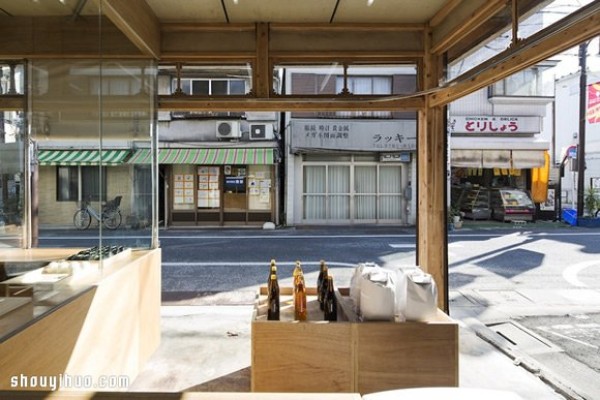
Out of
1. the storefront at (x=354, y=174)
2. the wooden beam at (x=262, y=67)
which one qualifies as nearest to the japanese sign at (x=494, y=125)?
the storefront at (x=354, y=174)

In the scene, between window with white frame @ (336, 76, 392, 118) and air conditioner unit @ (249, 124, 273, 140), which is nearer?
window with white frame @ (336, 76, 392, 118)

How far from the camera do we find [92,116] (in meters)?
3.47

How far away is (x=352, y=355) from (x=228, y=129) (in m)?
14.2

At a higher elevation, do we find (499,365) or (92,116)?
(92,116)

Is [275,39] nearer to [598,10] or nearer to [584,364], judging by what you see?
[598,10]

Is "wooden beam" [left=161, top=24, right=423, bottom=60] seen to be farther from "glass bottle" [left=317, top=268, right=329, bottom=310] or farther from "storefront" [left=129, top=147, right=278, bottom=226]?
"storefront" [left=129, top=147, right=278, bottom=226]

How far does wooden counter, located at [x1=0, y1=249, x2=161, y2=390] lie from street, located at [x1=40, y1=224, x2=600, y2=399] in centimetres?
44

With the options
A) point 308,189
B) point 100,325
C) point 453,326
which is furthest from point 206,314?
point 308,189

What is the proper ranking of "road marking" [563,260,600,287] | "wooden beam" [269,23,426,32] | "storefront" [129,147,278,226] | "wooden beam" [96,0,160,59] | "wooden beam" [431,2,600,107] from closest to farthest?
"wooden beam" [431,2,600,107] → "wooden beam" [96,0,160,59] → "wooden beam" [269,23,426,32] → "road marking" [563,260,600,287] → "storefront" [129,147,278,226]

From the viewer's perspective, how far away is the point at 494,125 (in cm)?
1777

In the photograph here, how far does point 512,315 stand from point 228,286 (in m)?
4.45

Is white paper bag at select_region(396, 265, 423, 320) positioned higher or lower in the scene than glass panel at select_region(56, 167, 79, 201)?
lower

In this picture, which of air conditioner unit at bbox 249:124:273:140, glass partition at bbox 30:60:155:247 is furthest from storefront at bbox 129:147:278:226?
glass partition at bbox 30:60:155:247

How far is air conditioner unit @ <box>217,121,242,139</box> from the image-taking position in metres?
16.0
